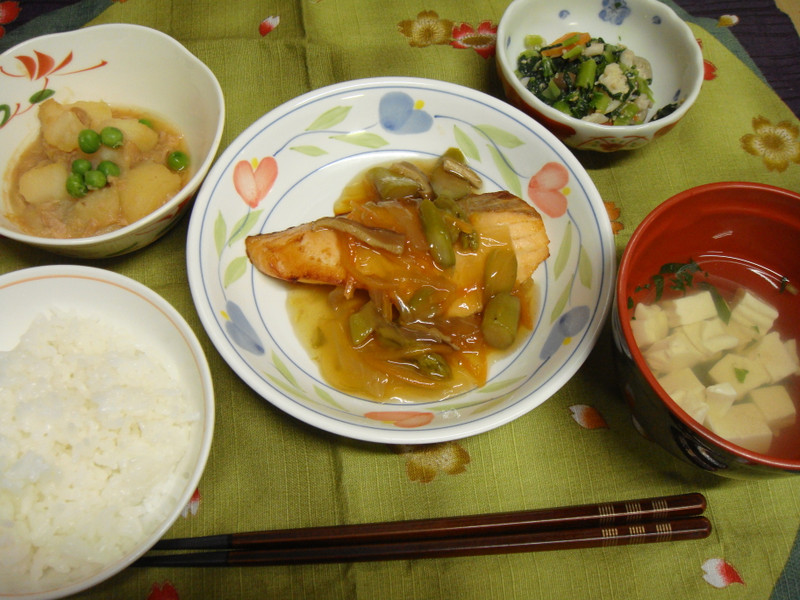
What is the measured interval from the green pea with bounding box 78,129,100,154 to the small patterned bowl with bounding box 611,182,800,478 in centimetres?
260

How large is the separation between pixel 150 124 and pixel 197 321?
126 cm

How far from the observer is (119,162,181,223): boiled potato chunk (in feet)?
9.16

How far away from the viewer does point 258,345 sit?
250 centimetres

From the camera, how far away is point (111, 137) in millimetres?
2924

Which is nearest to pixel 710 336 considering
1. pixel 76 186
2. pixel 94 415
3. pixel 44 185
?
pixel 94 415

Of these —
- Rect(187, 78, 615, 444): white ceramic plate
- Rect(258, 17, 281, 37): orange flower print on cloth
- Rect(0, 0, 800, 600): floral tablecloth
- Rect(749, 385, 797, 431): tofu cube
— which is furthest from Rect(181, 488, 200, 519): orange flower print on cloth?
Rect(258, 17, 281, 37): orange flower print on cloth

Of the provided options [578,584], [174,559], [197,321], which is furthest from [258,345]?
[578,584]

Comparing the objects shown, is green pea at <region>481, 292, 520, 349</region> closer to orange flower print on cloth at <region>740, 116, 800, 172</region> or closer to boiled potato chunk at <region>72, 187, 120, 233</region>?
boiled potato chunk at <region>72, 187, 120, 233</region>

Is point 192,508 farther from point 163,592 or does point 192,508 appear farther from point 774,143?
point 774,143

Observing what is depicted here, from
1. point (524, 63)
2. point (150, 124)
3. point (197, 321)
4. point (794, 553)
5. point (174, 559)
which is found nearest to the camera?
point (174, 559)

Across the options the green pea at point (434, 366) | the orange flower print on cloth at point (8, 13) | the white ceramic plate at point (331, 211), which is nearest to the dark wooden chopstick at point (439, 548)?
the white ceramic plate at point (331, 211)

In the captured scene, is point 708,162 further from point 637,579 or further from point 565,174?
point 637,579

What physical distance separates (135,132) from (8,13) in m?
1.77

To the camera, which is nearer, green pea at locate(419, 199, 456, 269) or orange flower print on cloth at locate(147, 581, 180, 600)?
orange flower print on cloth at locate(147, 581, 180, 600)
